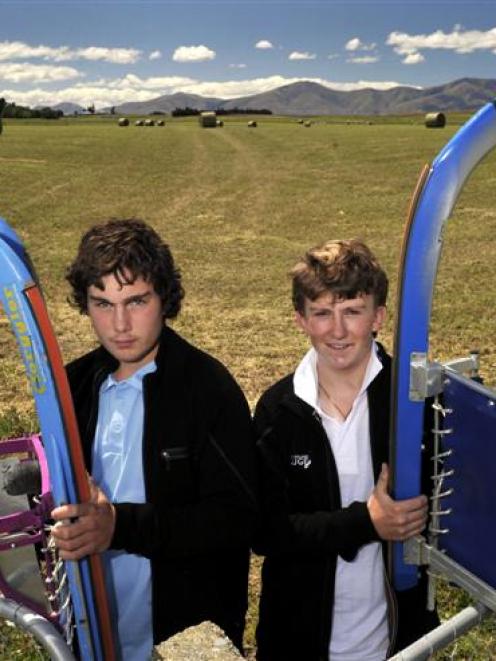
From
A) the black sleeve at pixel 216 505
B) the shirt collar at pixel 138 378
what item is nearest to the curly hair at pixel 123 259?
the shirt collar at pixel 138 378

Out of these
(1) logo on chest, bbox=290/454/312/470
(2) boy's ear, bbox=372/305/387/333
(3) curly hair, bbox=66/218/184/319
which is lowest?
(1) logo on chest, bbox=290/454/312/470

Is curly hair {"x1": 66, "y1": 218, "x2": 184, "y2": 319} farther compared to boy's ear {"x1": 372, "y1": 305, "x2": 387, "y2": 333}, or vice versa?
boy's ear {"x1": 372, "y1": 305, "x2": 387, "y2": 333}

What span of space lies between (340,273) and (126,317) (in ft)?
2.35

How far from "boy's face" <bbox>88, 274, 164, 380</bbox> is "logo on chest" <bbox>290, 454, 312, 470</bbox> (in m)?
0.60

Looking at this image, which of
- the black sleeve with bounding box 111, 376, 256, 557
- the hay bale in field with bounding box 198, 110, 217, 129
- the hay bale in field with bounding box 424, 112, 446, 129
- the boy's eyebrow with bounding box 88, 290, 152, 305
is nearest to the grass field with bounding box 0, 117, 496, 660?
the black sleeve with bounding box 111, 376, 256, 557

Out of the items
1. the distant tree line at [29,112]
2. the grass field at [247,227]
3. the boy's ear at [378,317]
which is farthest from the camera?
the distant tree line at [29,112]

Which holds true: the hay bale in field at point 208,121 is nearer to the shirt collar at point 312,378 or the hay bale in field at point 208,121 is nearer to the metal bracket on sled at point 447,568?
the shirt collar at point 312,378

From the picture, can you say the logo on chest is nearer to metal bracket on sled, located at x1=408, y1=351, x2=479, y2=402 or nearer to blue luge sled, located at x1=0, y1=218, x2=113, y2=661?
metal bracket on sled, located at x1=408, y1=351, x2=479, y2=402

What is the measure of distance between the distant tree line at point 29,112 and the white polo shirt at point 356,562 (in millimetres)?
89800

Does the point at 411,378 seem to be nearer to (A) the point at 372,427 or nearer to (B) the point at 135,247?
(A) the point at 372,427

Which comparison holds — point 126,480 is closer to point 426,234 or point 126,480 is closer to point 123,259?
point 123,259

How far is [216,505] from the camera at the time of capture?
221cm

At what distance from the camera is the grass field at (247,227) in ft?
24.4

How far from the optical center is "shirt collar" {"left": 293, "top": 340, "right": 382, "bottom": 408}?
2307 millimetres
